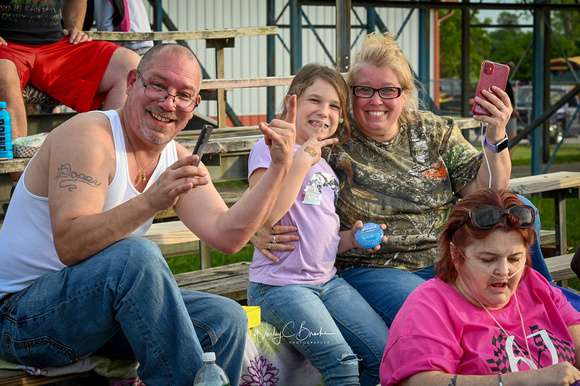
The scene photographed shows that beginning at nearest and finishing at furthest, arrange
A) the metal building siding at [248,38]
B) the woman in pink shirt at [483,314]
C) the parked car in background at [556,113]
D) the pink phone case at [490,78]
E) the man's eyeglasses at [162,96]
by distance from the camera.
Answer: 1. the woman in pink shirt at [483,314]
2. the man's eyeglasses at [162,96]
3. the pink phone case at [490,78]
4. the metal building siding at [248,38]
5. the parked car in background at [556,113]

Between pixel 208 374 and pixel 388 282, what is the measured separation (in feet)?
3.80

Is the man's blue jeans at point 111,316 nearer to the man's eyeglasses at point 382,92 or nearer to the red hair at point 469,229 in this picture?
the red hair at point 469,229

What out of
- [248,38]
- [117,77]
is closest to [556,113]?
[248,38]

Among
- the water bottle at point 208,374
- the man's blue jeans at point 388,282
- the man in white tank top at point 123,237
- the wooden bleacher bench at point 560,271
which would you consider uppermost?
the man in white tank top at point 123,237

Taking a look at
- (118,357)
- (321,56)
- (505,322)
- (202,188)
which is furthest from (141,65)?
(321,56)

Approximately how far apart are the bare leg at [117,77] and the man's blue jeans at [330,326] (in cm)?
198

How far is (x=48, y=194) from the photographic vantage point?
8.63ft

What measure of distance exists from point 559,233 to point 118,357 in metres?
4.09

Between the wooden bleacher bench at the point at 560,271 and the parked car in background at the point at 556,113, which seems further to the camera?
the parked car in background at the point at 556,113

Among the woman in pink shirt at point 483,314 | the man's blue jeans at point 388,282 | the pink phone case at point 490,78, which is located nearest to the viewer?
the woman in pink shirt at point 483,314

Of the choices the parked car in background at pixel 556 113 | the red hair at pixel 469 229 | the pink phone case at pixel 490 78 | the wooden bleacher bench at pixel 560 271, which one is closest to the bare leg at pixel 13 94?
the pink phone case at pixel 490 78

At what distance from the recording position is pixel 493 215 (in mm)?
2439

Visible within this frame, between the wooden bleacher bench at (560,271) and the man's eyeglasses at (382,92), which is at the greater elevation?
the man's eyeglasses at (382,92)

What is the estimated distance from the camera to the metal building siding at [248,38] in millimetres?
12891
